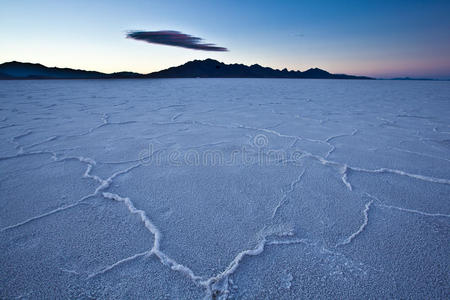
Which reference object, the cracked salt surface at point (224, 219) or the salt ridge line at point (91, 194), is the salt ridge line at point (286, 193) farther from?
the salt ridge line at point (91, 194)

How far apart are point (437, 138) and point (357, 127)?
0.72 meters

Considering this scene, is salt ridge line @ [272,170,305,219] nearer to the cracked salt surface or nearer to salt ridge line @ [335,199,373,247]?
the cracked salt surface

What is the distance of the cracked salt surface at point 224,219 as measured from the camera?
724mm

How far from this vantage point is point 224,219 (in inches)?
40.3

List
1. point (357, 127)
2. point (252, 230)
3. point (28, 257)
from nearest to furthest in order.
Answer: point (28, 257)
point (252, 230)
point (357, 127)

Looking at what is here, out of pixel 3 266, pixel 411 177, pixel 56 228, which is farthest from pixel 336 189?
pixel 3 266

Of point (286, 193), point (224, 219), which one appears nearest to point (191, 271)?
point (224, 219)

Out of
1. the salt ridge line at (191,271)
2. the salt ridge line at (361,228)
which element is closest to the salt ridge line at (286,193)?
the salt ridge line at (191,271)

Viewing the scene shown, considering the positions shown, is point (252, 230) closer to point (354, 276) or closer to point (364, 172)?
point (354, 276)

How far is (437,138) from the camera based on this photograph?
222 centimetres

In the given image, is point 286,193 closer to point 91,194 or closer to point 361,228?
point 361,228

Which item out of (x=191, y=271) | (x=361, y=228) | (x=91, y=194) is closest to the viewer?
(x=191, y=271)

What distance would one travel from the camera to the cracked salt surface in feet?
Answer: 2.38

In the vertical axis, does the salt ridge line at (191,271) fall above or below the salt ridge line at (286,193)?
below
